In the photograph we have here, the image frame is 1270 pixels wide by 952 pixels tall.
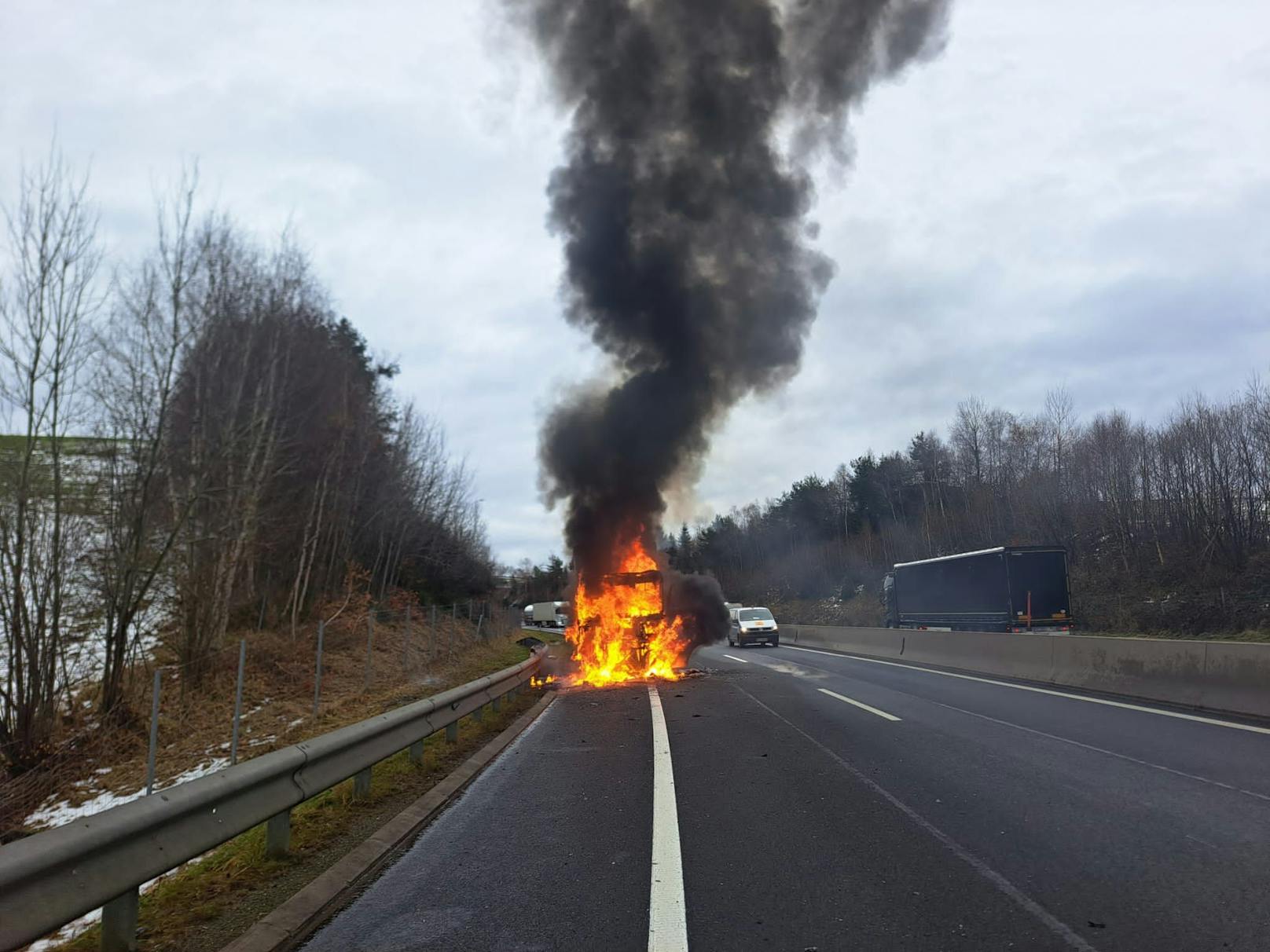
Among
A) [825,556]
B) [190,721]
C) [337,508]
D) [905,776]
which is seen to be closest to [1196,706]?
[905,776]

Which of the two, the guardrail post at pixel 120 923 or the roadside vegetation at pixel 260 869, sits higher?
the guardrail post at pixel 120 923

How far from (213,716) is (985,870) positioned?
48.4ft

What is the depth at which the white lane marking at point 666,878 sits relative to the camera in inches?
148

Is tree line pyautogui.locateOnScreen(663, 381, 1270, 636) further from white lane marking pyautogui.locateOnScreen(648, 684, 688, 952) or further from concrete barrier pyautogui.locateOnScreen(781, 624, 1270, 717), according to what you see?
white lane marking pyautogui.locateOnScreen(648, 684, 688, 952)

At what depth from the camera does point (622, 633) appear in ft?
62.1

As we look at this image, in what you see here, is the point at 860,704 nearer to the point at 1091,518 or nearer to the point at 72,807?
the point at 72,807

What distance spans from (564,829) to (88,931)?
280 cm

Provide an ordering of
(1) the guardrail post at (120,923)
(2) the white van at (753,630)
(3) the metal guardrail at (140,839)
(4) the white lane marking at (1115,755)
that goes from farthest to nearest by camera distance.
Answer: (2) the white van at (753,630) → (4) the white lane marking at (1115,755) → (1) the guardrail post at (120,923) → (3) the metal guardrail at (140,839)

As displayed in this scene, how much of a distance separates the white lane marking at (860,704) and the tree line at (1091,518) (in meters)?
10.2

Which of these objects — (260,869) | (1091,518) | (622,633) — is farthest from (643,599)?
(1091,518)

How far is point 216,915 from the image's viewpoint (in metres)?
4.16

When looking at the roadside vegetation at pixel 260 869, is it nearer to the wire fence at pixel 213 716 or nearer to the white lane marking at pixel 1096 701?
the wire fence at pixel 213 716

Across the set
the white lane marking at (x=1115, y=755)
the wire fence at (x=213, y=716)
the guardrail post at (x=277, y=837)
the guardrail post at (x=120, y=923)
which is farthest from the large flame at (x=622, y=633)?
the guardrail post at (x=120, y=923)

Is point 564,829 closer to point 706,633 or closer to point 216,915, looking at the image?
point 216,915
